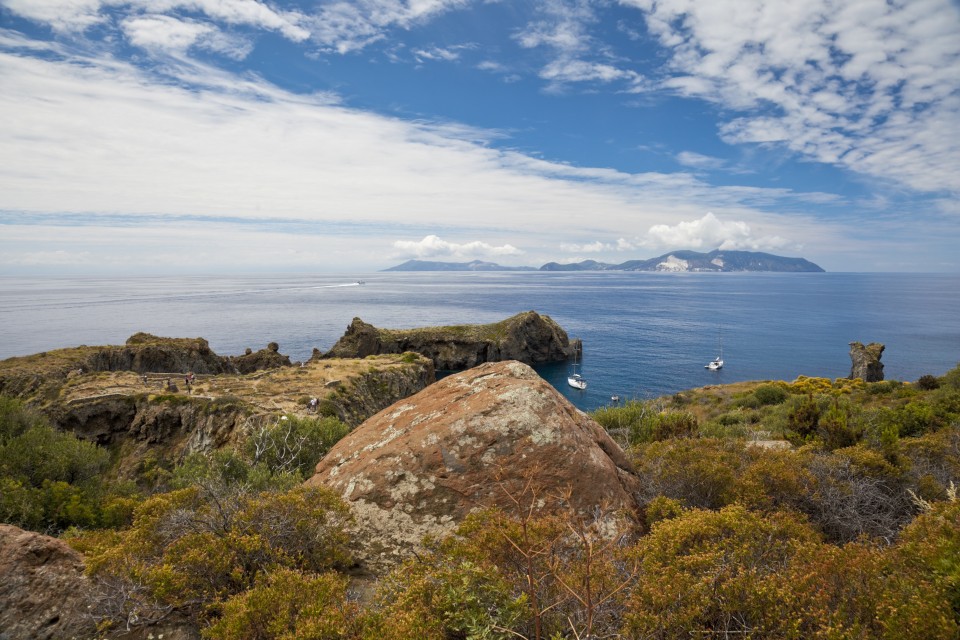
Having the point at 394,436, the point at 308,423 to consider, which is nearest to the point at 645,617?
→ the point at 394,436

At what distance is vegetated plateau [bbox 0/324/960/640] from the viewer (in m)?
4.66

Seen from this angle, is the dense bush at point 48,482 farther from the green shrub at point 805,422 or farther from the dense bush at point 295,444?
the green shrub at point 805,422

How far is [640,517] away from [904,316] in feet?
640

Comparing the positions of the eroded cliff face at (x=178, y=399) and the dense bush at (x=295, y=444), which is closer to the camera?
the dense bush at (x=295, y=444)

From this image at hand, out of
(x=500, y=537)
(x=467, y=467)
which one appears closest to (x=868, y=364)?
(x=467, y=467)

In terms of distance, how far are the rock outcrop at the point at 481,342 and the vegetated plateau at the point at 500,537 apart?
81.3 m

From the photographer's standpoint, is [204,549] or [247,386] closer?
[204,549]

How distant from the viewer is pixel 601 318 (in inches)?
5832

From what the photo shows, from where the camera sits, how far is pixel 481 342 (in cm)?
9856

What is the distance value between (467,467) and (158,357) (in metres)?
74.7

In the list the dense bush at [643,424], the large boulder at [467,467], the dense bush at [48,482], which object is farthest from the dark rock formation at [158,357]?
the large boulder at [467,467]

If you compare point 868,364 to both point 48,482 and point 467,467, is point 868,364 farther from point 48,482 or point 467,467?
point 48,482

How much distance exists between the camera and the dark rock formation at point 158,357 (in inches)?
2496

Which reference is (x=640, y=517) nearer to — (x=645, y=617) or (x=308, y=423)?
(x=645, y=617)
